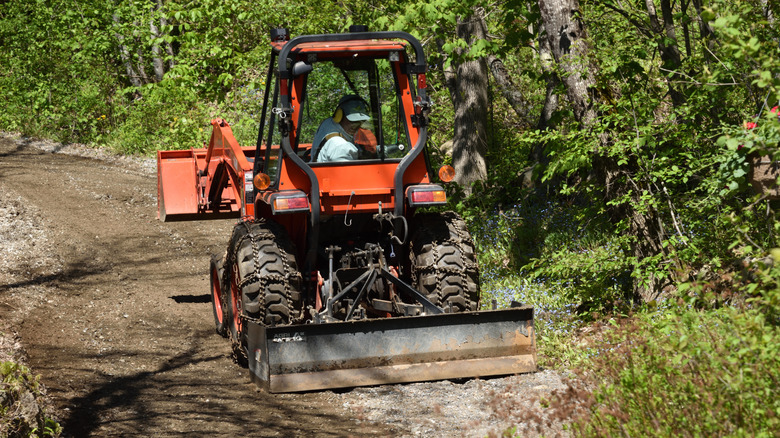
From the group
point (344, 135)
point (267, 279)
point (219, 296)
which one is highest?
point (344, 135)

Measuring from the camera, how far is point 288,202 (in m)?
6.54

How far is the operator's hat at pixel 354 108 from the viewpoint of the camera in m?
7.05

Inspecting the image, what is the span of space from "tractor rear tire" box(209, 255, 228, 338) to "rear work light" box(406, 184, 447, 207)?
2203 millimetres

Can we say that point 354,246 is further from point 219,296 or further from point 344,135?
point 219,296

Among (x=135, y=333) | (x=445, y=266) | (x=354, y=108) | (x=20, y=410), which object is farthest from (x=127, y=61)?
(x=20, y=410)

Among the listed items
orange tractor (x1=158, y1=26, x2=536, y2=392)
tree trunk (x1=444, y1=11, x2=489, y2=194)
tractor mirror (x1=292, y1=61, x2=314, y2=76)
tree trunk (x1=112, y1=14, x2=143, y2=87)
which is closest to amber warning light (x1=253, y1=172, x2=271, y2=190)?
orange tractor (x1=158, y1=26, x2=536, y2=392)

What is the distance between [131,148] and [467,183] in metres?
9.99

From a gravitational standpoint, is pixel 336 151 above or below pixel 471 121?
below

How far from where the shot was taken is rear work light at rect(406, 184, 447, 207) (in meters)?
6.73

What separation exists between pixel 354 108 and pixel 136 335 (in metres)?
3.03

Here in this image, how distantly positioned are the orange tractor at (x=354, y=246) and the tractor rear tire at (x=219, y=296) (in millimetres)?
517

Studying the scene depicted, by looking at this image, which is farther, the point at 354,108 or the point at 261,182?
the point at 354,108

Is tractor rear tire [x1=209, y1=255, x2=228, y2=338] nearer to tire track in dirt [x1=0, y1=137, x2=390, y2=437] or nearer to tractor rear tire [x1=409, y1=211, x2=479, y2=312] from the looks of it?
tire track in dirt [x1=0, y1=137, x2=390, y2=437]

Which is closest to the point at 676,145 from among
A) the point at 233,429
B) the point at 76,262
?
the point at 233,429
